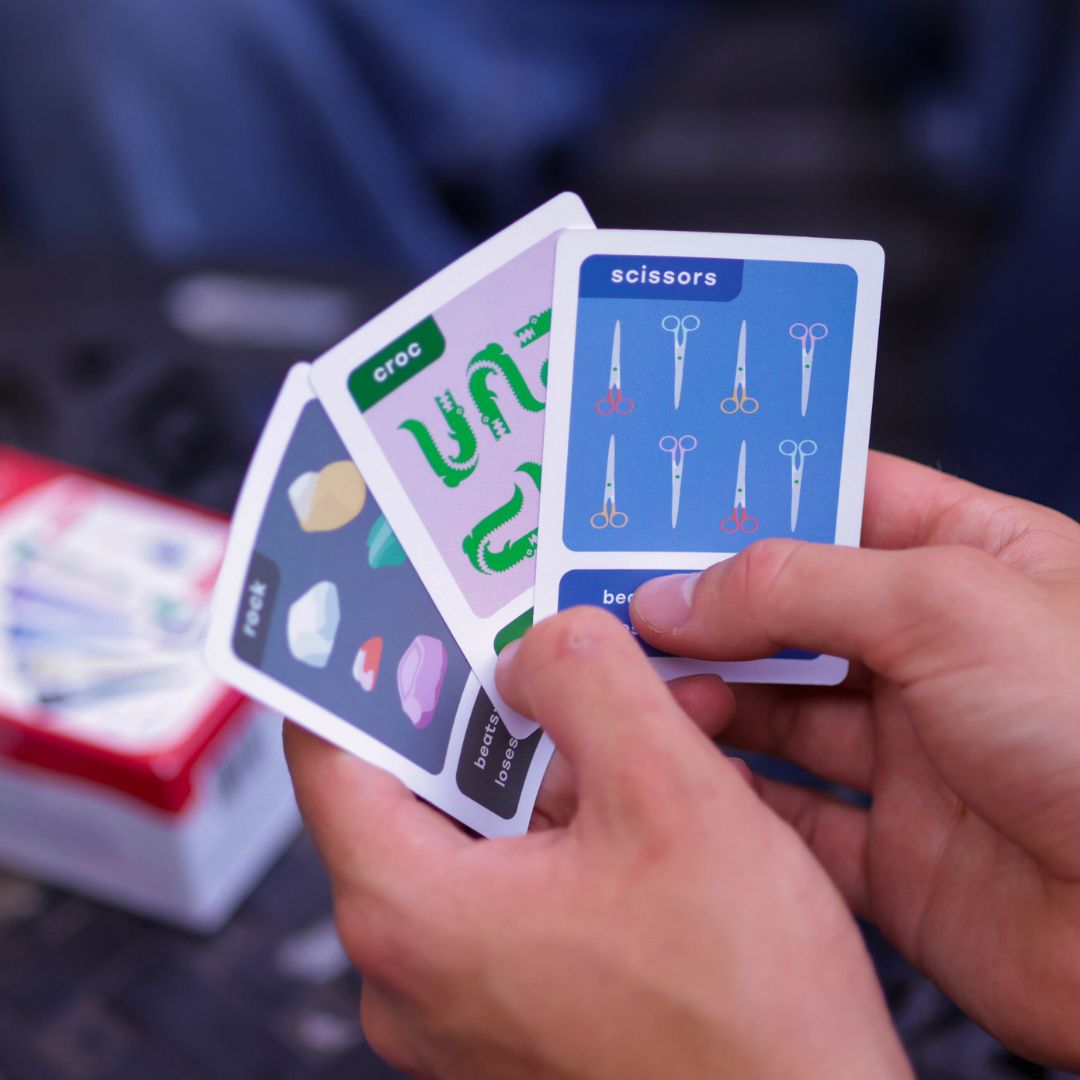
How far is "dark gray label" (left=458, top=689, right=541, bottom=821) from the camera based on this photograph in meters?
0.71

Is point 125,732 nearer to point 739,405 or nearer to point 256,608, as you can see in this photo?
point 256,608

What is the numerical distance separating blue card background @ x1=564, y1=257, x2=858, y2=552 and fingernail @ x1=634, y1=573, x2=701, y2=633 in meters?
0.04

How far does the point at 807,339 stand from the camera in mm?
725

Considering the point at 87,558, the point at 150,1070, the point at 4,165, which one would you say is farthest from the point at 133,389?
the point at 4,165

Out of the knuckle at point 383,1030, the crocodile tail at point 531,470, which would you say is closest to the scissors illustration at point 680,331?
the crocodile tail at point 531,470

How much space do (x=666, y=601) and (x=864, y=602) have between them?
0.15m

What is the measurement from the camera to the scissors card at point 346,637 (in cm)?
67

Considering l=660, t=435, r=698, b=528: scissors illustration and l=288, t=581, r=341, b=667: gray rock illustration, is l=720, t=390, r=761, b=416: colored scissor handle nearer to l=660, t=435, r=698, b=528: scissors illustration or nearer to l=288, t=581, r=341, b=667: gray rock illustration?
l=660, t=435, r=698, b=528: scissors illustration

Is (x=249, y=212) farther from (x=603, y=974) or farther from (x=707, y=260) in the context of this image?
(x=603, y=974)

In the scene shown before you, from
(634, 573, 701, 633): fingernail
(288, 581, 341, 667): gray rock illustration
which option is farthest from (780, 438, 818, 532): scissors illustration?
(288, 581, 341, 667): gray rock illustration

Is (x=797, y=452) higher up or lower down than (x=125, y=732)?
higher up

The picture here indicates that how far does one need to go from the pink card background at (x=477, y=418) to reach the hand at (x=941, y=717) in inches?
4.8

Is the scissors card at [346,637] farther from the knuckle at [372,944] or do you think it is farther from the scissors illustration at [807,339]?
the scissors illustration at [807,339]

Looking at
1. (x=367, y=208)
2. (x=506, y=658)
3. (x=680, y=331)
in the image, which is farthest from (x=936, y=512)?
(x=367, y=208)
